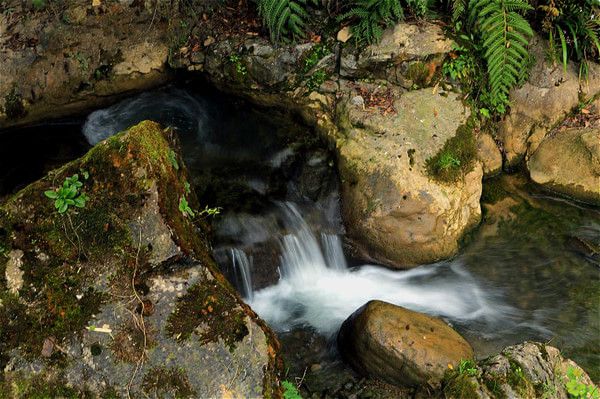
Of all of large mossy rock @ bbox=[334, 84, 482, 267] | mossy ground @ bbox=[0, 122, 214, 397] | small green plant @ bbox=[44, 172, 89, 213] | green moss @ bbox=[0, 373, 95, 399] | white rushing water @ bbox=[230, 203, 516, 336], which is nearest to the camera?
green moss @ bbox=[0, 373, 95, 399]

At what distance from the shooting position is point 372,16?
6145mm

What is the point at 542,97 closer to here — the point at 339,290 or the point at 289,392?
the point at 339,290

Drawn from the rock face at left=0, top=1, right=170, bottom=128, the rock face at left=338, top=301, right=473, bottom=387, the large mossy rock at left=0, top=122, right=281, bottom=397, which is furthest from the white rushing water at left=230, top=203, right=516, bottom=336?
the rock face at left=0, top=1, right=170, bottom=128

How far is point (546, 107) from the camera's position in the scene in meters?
6.49

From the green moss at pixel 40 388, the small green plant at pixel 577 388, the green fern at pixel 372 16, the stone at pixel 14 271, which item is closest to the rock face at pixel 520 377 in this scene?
the small green plant at pixel 577 388

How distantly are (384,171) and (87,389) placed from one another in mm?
4019

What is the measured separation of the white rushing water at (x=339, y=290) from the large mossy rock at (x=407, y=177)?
27cm

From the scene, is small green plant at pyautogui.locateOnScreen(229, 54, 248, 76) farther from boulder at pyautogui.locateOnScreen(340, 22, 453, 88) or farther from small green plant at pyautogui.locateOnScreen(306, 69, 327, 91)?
boulder at pyautogui.locateOnScreen(340, 22, 453, 88)

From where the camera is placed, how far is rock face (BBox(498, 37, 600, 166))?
21.2 feet

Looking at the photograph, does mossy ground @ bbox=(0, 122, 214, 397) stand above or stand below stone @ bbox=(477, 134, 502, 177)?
above

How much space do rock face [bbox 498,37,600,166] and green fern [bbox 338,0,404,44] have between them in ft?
6.95

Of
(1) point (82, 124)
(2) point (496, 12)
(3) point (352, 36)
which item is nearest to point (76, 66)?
(1) point (82, 124)

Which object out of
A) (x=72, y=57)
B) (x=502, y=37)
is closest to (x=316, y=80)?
(x=502, y=37)

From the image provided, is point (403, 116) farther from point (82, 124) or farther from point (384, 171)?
point (82, 124)
